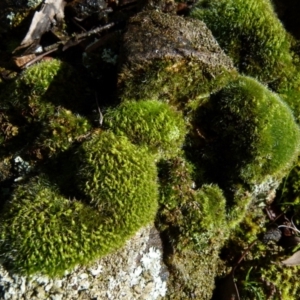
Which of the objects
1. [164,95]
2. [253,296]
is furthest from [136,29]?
[253,296]

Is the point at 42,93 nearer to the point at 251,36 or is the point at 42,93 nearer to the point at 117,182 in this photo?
the point at 117,182

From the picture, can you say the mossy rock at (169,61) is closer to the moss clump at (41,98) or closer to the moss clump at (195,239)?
the moss clump at (41,98)

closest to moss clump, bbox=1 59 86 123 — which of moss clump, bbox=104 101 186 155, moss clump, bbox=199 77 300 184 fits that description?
moss clump, bbox=104 101 186 155

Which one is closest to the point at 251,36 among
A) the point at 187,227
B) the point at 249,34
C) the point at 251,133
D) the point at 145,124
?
the point at 249,34

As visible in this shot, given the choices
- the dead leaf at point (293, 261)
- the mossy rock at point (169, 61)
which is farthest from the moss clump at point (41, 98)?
the dead leaf at point (293, 261)

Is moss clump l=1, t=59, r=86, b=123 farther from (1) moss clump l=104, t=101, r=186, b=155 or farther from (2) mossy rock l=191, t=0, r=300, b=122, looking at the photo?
(2) mossy rock l=191, t=0, r=300, b=122
